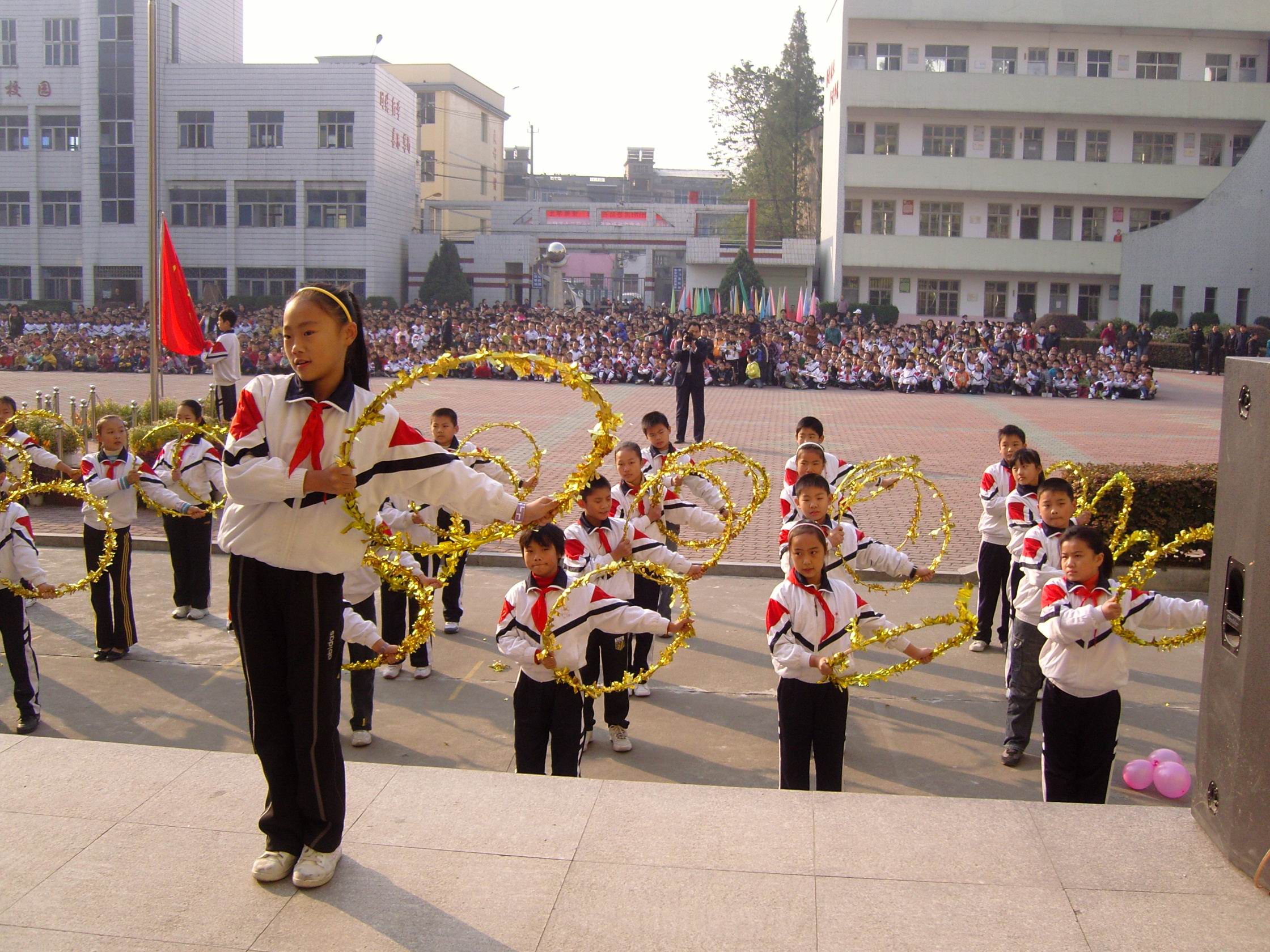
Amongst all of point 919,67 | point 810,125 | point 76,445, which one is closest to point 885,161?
point 919,67

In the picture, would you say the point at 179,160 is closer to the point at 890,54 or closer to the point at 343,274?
the point at 343,274

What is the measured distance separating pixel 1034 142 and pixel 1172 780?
151ft

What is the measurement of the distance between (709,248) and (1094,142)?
1657 cm

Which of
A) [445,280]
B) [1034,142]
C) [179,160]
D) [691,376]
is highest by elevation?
[1034,142]

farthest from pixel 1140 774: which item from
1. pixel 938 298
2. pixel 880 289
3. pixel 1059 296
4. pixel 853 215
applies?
pixel 1059 296

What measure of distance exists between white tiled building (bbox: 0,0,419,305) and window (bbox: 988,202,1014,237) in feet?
87.1

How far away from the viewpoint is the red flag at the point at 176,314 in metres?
14.8

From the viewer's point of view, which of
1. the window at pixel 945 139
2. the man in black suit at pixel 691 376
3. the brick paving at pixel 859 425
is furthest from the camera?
the window at pixel 945 139

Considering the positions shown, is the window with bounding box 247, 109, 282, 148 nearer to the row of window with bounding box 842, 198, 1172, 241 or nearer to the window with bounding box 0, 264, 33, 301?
the window with bounding box 0, 264, 33, 301

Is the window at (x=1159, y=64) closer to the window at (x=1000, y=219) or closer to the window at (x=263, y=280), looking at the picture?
the window at (x=1000, y=219)

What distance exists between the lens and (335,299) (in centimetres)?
360

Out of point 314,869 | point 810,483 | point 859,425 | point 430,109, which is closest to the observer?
point 314,869

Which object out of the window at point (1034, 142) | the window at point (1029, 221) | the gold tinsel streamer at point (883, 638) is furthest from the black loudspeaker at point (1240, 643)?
the window at point (1034, 142)

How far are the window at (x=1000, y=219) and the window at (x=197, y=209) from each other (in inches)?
1311
